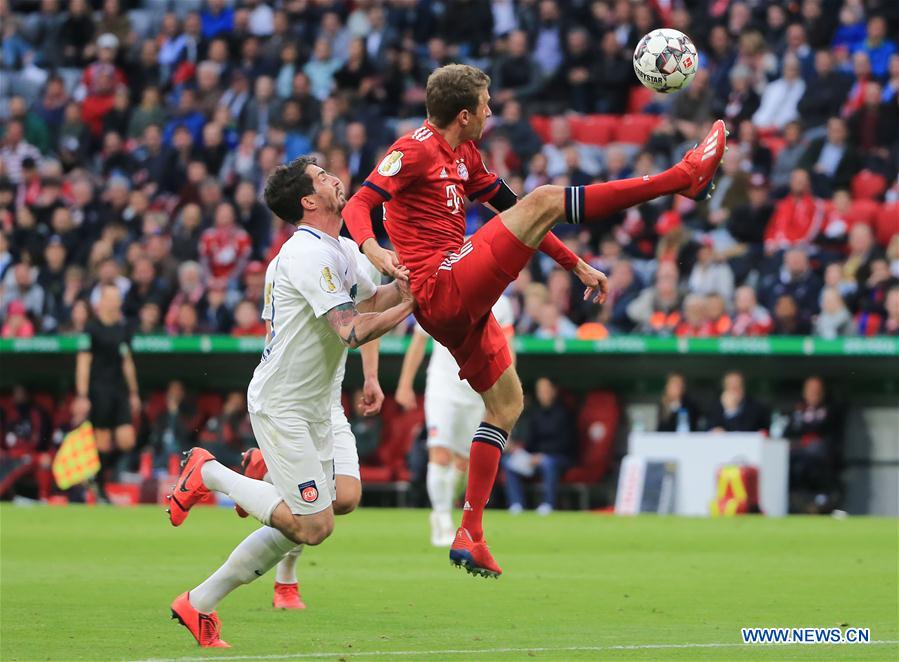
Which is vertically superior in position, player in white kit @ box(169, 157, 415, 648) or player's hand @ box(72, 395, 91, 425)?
player in white kit @ box(169, 157, 415, 648)

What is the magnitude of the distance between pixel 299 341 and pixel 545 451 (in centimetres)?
1208

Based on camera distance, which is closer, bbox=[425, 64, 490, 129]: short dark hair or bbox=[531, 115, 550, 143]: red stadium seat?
bbox=[425, 64, 490, 129]: short dark hair

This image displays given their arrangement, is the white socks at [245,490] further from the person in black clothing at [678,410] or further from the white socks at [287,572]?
the person in black clothing at [678,410]

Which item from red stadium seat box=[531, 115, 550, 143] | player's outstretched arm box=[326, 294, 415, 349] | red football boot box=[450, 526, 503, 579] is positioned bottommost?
red football boot box=[450, 526, 503, 579]

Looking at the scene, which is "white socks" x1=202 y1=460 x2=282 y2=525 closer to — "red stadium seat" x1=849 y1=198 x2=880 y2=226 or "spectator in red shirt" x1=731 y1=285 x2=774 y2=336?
"spectator in red shirt" x1=731 y1=285 x2=774 y2=336

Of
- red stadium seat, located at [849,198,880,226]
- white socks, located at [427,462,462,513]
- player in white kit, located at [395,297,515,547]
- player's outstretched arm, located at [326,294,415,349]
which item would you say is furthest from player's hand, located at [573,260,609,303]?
red stadium seat, located at [849,198,880,226]

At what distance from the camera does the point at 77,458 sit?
20.9 m

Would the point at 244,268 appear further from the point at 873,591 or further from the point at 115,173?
the point at 873,591

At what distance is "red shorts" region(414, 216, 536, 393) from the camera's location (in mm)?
8383

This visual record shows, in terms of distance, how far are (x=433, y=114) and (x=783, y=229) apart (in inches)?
487

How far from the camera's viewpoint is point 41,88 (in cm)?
2889

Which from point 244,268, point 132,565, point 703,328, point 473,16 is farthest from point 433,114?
point 473,16

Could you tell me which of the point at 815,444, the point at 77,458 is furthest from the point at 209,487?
the point at 77,458

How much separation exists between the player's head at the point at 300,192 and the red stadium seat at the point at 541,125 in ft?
53.8
